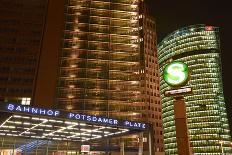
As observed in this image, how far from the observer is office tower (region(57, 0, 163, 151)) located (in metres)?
91.7

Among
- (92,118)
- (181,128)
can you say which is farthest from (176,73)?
(92,118)

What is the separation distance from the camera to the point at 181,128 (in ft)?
32.2

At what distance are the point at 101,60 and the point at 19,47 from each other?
34.5 meters

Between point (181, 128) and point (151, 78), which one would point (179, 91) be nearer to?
point (181, 128)

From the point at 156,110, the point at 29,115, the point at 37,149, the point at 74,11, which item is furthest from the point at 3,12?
the point at 29,115

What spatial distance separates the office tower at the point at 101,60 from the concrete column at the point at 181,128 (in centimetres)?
8030

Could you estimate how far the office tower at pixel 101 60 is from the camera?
91688mm

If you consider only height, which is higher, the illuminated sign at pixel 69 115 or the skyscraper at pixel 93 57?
the skyscraper at pixel 93 57

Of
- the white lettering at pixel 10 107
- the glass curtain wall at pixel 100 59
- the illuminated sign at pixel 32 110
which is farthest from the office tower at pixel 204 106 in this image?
the white lettering at pixel 10 107

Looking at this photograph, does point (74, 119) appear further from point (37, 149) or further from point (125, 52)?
point (125, 52)

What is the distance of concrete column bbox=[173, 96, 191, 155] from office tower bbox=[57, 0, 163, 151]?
80.3 metres

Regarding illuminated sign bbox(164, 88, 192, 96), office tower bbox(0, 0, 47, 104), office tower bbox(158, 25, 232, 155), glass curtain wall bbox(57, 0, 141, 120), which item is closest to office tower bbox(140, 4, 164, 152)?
office tower bbox(158, 25, 232, 155)

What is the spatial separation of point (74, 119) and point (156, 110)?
4819 inches

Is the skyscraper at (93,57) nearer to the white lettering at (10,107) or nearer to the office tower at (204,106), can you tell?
the white lettering at (10,107)
